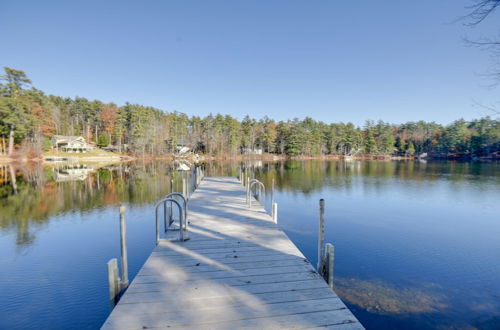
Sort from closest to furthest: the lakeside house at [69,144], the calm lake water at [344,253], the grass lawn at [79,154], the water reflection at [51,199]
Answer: the calm lake water at [344,253]
the water reflection at [51,199]
the grass lawn at [79,154]
the lakeside house at [69,144]

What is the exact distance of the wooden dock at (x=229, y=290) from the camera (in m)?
3.04

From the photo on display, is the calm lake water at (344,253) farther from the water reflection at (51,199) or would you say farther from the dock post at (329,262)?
the dock post at (329,262)

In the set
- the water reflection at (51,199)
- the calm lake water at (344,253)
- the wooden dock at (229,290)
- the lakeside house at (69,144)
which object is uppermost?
the lakeside house at (69,144)

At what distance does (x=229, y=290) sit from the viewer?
12.3ft

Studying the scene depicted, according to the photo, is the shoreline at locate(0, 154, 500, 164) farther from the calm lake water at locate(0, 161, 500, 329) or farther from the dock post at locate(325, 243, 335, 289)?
the dock post at locate(325, 243, 335, 289)

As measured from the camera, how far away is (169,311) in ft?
10.6

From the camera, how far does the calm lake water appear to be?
5094 mm

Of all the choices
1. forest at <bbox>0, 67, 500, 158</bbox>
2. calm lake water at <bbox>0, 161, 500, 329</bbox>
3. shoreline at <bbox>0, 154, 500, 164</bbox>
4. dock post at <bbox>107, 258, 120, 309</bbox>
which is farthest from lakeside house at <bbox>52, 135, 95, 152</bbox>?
dock post at <bbox>107, 258, 120, 309</bbox>

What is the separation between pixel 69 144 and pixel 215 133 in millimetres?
33134

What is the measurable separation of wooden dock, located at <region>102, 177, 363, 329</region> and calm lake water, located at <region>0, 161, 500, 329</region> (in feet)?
5.99

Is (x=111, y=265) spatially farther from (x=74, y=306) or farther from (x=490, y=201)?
(x=490, y=201)

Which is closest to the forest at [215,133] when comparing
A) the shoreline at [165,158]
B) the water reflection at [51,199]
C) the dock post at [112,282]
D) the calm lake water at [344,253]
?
the shoreline at [165,158]

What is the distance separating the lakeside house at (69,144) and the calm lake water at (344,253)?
4517 cm

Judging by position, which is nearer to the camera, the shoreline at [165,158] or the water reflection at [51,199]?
the water reflection at [51,199]
